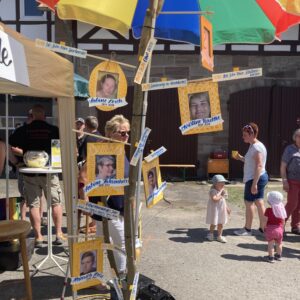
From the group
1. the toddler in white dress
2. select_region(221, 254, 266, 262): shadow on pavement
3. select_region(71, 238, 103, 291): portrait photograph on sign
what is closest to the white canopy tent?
select_region(71, 238, 103, 291): portrait photograph on sign

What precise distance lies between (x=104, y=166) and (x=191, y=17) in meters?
1.46

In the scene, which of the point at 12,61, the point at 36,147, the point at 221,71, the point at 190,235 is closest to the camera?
the point at 12,61

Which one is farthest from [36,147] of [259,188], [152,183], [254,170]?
[259,188]

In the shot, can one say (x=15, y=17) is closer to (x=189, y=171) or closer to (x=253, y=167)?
(x=189, y=171)

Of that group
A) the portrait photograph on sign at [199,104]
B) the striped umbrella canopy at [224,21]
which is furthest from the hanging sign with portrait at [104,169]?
the striped umbrella canopy at [224,21]

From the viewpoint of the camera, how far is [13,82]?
Answer: 296 cm

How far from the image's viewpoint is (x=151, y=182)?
10.3 ft

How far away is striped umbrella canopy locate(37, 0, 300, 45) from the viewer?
10.4 feet

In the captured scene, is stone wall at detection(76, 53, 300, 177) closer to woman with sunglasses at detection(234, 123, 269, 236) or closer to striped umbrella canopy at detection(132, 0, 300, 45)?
woman with sunglasses at detection(234, 123, 269, 236)

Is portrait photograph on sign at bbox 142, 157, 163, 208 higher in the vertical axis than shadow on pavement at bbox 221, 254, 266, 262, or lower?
higher

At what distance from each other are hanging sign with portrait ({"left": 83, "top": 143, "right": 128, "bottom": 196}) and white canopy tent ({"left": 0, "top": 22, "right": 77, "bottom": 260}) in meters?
0.38

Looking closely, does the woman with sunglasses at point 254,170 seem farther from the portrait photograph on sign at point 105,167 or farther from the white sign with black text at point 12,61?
the white sign with black text at point 12,61

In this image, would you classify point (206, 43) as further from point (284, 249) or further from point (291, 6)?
point (284, 249)

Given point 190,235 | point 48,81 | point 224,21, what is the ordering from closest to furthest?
point 48,81
point 224,21
point 190,235
